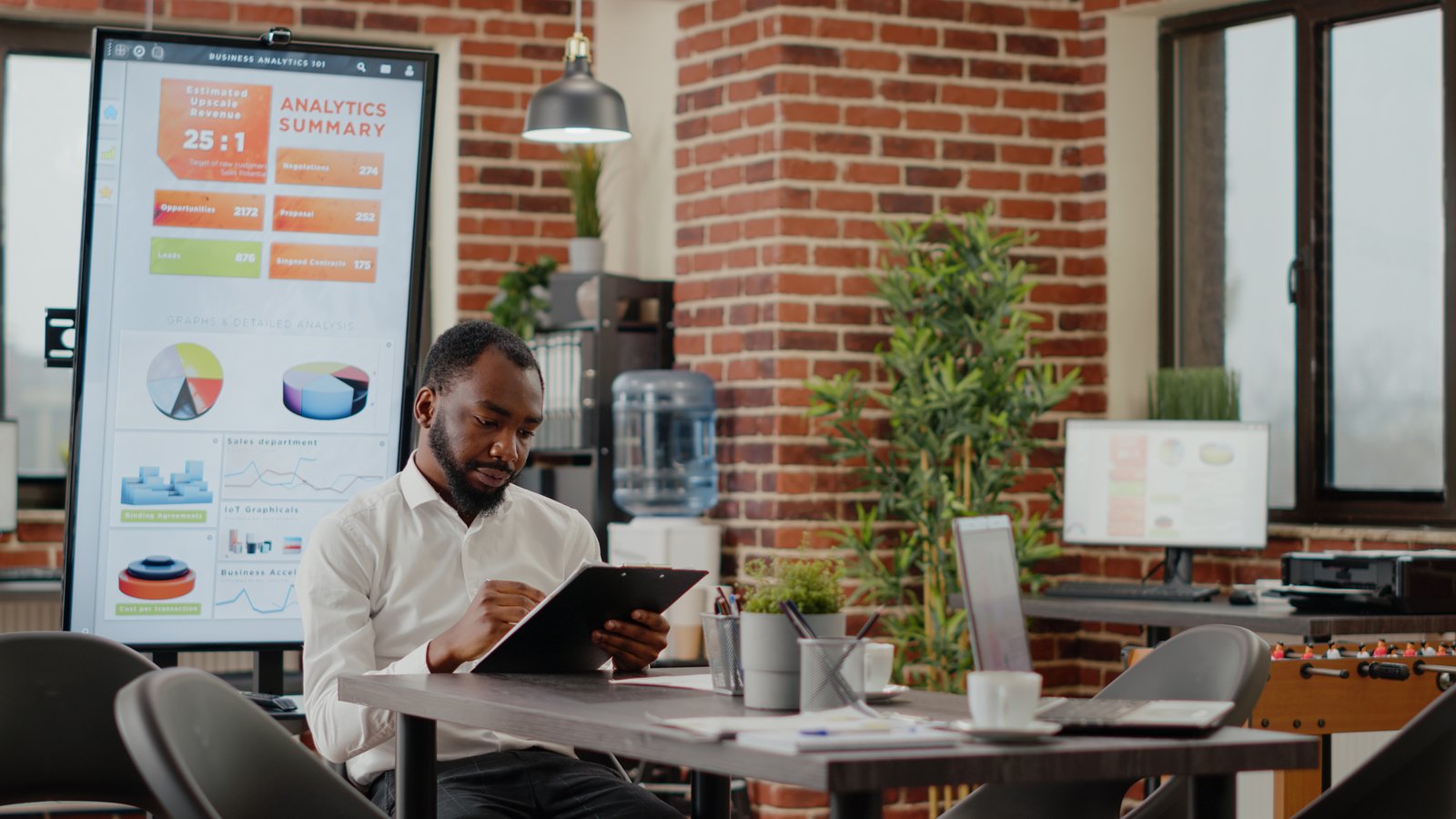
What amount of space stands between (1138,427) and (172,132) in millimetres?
2656

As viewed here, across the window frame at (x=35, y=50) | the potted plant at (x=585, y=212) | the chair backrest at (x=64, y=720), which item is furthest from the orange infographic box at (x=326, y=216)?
the window frame at (x=35, y=50)

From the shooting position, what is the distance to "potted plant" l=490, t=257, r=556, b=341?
5613 mm

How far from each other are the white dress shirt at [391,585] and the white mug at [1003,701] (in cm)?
93

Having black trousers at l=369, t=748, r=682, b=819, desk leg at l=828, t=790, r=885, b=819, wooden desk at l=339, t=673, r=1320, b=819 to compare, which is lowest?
black trousers at l=369, t=748, r=682, b=819

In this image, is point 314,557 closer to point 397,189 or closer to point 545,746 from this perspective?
point 545,746

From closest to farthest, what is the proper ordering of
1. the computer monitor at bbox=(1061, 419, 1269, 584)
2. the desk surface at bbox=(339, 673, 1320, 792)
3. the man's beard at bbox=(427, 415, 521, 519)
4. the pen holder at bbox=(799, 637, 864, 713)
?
1. the desk surface at bbox=(339, 673, 1320, 792)
2. the pen holder at bbox=(799, 637, 864, 713)
3. the man's beard at bbox=(427, 415, 521, 519)
4. the computer monitor at bbox=(1061, 419, 1269, 584)

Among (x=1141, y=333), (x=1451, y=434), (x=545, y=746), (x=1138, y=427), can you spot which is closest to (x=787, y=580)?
(x=545, y=746)

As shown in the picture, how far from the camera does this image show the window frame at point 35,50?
19.0ft

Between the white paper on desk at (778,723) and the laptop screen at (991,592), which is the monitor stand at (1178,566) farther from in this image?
the white paper on desk at (778,723)

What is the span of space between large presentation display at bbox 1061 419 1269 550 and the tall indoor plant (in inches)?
6.3

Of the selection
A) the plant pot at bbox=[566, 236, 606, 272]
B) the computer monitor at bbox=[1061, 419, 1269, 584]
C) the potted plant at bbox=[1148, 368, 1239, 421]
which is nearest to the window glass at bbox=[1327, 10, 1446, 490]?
the potted plant at bbox=[1148, 368, 1239, 421]

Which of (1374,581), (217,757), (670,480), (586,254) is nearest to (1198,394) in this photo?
(1374,581)

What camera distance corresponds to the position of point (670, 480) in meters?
5.36

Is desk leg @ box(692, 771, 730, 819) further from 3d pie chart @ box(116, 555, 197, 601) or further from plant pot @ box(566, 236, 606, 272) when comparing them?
plant pot @ box(566, 236, 606, 272)
